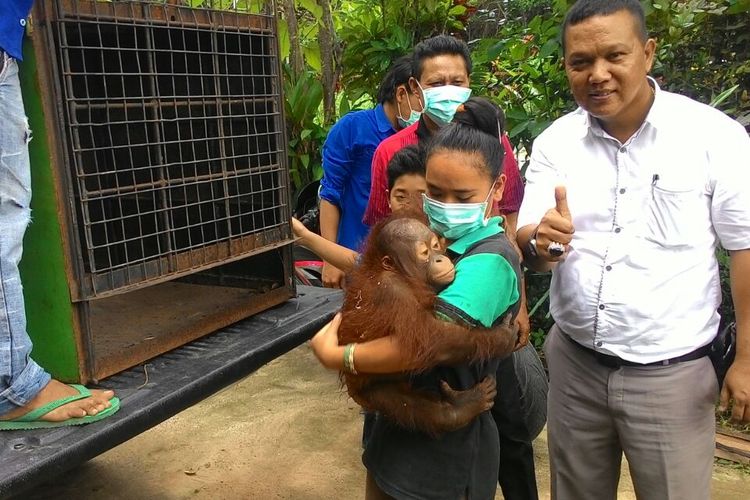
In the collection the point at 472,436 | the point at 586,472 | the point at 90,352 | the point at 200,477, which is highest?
the point at 90,352

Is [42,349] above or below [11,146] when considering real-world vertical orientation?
below

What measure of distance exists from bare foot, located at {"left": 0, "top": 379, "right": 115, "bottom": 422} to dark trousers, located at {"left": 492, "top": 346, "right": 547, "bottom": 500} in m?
1.29

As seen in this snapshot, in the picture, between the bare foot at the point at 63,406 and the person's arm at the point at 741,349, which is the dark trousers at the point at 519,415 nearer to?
the person's arm at the point at 741,349

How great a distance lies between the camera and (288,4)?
17.4 ft

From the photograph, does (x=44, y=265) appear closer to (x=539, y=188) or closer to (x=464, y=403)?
(x=464, y=403)

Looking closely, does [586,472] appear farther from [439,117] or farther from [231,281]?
[231,281]

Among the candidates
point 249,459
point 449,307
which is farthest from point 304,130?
point 449,307

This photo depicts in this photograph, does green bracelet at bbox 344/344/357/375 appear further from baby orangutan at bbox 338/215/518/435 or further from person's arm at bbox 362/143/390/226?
person's arm at bbox 362/143/390/226

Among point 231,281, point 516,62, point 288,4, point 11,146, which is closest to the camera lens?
point 11,146

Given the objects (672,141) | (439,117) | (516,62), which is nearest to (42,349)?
(439,117)

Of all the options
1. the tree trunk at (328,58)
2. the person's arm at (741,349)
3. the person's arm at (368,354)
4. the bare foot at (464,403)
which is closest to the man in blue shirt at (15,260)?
the person's arm at (368,354)

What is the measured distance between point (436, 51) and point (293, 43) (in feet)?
10.8

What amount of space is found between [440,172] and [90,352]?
117 cm

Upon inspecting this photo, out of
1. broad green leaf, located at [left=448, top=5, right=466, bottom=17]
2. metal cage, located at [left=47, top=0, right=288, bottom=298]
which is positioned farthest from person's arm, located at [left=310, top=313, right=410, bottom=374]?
broad green leaf, located at [left=448, top=5, right=466, bottom=17]
